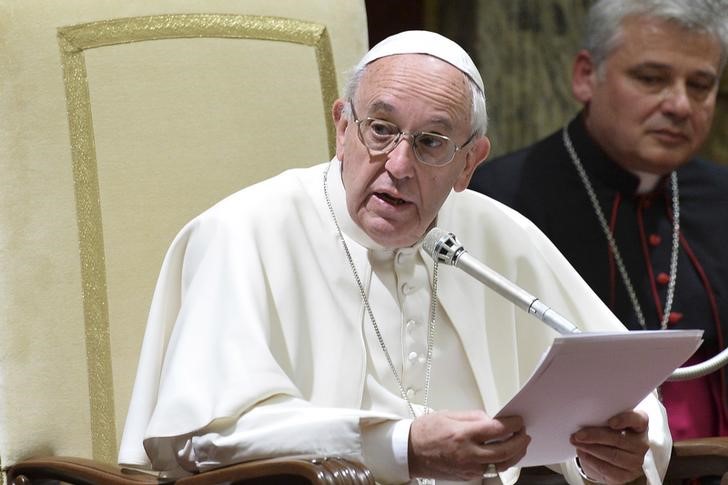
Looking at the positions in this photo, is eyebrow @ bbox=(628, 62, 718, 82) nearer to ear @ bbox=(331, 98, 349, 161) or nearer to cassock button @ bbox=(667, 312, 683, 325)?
cassock button @ bbox=(667, 312, 683, 325)

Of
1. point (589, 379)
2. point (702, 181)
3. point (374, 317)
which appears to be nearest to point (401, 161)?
point (374, 317)

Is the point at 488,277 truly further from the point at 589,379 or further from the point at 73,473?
the point at 73,473

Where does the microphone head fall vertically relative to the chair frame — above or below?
above

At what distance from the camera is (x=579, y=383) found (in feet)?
9.01

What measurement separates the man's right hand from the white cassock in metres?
0.07

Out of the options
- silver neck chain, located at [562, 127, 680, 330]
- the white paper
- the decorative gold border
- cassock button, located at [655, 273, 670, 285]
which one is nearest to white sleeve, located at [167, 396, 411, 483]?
the white paper

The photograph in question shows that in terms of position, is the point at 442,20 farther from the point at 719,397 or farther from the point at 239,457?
the point at 239,457

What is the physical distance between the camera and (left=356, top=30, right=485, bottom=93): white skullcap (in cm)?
321

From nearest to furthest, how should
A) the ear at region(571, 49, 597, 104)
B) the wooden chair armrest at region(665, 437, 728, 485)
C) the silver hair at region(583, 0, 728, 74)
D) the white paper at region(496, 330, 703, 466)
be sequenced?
1. the white paper at region(496, 330, 703, 466)
2. the wooden chair armrest at region(665, 437, 728, 485)
3. the silver hair at region(583, 0, 728, 74)
4. the ear at region(571, 49, 597, 104)

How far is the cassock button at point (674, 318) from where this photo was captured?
440 centimetres

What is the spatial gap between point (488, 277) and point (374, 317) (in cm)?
42

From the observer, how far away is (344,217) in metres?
3.29

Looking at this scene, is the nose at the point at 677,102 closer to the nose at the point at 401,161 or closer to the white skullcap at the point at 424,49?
the white skullcap at the point at 424,49

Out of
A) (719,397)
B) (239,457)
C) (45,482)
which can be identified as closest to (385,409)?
(239,457)
